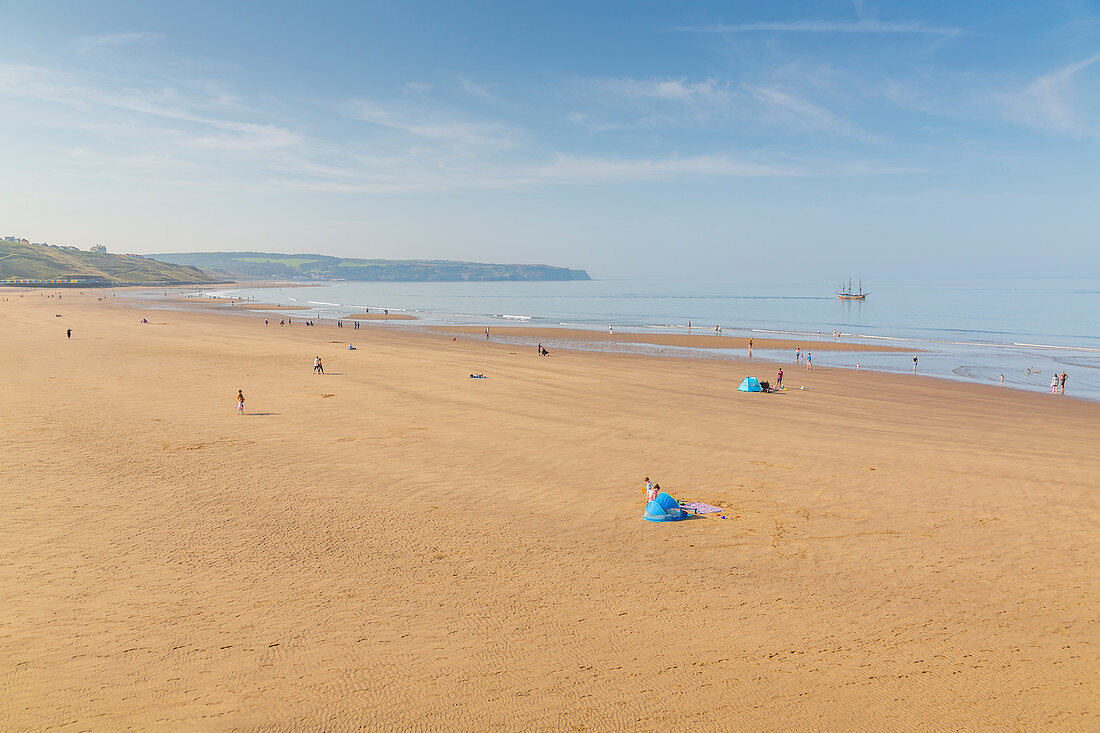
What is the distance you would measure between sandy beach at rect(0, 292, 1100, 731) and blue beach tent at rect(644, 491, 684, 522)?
39 centimetres

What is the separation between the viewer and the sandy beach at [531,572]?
758 centimetres

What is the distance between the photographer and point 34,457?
55.2 feet

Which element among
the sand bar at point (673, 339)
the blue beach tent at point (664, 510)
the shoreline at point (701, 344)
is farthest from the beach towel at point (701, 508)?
the sand bar at point (673, 339)

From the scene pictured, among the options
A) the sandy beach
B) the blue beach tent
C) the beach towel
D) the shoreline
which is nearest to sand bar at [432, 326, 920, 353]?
the shoreline

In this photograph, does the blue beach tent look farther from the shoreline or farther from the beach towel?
the shoreline

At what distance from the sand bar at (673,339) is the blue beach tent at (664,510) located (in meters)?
48.1

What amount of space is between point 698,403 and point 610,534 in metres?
16.9

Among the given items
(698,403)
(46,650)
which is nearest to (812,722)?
(46,650)

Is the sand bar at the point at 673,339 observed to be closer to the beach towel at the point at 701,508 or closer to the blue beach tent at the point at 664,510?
the beach towel at the point at 701,508

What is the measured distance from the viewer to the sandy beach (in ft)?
24.9

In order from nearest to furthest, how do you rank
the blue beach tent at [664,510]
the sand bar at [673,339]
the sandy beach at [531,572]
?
the sandy beach at [531,572], the blue beach tent at [664,510], the sand bar at [673,339]

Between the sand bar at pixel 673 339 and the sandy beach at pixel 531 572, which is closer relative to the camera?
the sandy beach at pixel 531 572

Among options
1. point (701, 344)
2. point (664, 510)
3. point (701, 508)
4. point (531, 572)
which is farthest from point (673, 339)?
point (531, 572)

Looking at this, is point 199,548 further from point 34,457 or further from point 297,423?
point 297,423
